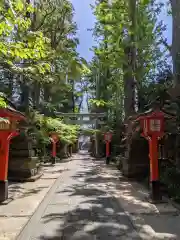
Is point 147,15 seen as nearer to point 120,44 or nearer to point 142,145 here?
point 120,44

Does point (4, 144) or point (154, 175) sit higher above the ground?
point (4, 144)

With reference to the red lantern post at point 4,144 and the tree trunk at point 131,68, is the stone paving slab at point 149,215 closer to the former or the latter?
the red lantern post at point 4,144

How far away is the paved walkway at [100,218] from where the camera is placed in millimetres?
5172

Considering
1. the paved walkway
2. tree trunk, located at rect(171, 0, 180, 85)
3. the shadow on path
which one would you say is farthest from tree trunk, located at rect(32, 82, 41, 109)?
the shadow on path

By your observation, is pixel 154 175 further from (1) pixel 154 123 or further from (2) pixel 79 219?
(2) pixel 79 219

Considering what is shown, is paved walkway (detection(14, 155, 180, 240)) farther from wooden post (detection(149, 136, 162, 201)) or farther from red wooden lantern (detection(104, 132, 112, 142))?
red wooden lantern (detection(104, 132, 112, 142))

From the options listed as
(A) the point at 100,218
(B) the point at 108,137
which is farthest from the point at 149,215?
(B) the point at 108,137

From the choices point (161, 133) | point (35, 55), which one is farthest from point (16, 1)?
point (161, 133)

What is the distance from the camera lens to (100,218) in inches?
244

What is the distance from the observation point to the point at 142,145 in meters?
12.8

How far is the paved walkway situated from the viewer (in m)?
5.17

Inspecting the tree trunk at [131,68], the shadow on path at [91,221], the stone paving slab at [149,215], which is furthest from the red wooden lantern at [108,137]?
the shadow on path at [91,221]

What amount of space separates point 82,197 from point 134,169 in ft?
14.4

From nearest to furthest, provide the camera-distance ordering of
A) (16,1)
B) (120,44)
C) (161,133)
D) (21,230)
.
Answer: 1. (16,1)
2. (21,230)
3. (161,133)
4. (120,44)
